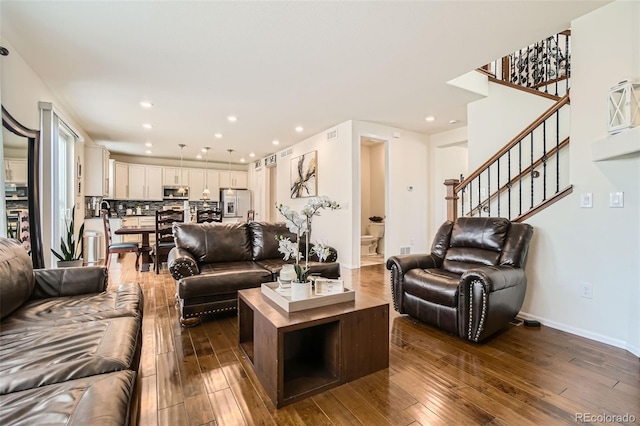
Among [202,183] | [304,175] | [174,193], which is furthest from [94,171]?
[304,175]

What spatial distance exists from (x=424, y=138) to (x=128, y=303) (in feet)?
19.1

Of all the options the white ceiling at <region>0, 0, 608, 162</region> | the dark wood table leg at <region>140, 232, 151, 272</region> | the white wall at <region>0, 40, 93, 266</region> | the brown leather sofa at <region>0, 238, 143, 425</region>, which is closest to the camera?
the brown leather sofa at <region>0, 238, 143, 425</region>

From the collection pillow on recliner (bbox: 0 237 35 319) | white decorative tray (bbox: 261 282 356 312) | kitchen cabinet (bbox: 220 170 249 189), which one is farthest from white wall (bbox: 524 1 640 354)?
kitchen cabinet (bbox: 220 170 249 189)

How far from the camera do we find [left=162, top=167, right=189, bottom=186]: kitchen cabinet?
28.9 feet

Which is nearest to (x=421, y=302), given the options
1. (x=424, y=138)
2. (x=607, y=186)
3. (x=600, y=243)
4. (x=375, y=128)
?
(x=600, y=243)

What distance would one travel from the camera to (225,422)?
4.77 ft

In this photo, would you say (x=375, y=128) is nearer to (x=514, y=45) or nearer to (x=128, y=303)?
(x=514, y=45)

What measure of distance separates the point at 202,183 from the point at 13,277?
7999mm

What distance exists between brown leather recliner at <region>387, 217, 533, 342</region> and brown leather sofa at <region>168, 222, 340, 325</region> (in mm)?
856

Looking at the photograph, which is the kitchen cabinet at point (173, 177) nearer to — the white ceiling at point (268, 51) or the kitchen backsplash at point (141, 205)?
the kitchen backsplash at point (141, 205)

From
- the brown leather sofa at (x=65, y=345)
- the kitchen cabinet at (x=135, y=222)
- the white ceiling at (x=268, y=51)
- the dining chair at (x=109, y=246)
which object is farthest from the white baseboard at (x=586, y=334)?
the kitchen cabinet at (x=135, y=222)

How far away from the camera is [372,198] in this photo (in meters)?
7.41

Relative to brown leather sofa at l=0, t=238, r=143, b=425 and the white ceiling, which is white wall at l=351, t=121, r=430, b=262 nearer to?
the white ceiling

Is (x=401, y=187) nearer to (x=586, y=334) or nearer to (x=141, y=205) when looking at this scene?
(x=586, y=334)
